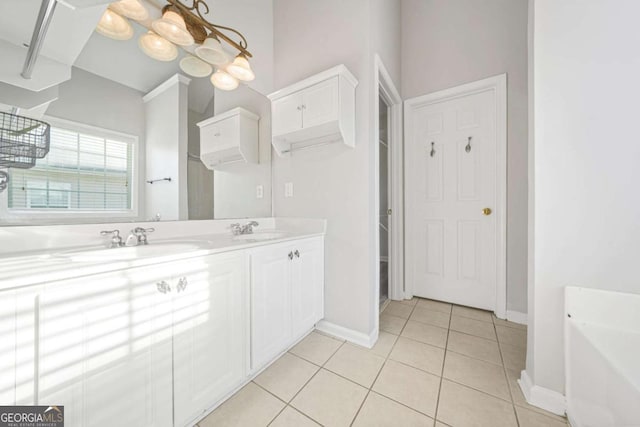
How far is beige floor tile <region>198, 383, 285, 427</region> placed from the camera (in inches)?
38.8

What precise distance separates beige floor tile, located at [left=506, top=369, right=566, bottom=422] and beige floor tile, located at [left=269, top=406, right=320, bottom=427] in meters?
1.00

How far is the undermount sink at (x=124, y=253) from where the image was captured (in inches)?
31.8

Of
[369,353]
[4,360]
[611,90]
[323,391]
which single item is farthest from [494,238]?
[4,360]

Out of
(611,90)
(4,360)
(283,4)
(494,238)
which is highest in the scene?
(283,4)

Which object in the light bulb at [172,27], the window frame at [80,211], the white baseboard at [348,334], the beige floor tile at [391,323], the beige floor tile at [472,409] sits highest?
the light bulb at [172,27]

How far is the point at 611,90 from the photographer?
96 cm

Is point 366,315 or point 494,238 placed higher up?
point 494,238

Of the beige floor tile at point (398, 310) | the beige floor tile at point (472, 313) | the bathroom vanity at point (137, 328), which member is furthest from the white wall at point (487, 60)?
the bathroom vanity at point (137, 328)

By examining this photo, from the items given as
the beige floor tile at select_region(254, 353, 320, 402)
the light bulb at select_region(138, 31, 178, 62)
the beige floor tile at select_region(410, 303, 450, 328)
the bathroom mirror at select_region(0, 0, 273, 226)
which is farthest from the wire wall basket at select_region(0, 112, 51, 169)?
the beige floor tile at select_region(410, 303, 450, 328)

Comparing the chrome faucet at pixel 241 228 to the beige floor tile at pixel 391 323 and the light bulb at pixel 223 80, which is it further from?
the beige floor tile at pixel 391 323

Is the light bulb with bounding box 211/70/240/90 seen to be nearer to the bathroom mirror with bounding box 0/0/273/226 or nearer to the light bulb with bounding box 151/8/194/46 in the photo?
the bathroom mirror with bounding box 0/0/273/226

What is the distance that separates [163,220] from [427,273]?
2.35 meters

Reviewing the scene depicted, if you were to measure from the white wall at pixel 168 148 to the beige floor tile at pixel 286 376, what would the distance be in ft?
3.51

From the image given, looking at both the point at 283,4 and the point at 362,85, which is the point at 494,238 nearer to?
the point at 362,85
